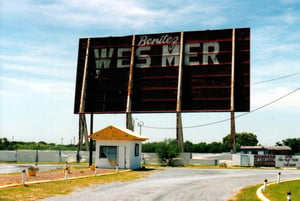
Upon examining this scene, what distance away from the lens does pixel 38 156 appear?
5597 cm

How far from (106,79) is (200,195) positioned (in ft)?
131

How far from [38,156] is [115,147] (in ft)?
73.2

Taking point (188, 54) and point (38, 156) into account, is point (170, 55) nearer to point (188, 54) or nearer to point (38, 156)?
point (188, 54)

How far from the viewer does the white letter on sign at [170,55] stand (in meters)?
54.3

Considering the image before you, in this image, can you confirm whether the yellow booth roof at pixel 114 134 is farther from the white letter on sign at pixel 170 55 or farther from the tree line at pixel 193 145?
the white letter on sign at pixel 170 55

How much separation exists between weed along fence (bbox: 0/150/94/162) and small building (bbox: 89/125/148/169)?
1732 centimetres

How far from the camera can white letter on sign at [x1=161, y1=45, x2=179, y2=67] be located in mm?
54259

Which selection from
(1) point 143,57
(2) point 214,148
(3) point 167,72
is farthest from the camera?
(2) point 214,148

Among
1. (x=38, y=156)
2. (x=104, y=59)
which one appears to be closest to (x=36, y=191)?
(x=38, y=156)

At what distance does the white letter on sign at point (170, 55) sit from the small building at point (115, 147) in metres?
18.3

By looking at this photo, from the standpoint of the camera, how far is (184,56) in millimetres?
53938

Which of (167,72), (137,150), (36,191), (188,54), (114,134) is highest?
(188,54)

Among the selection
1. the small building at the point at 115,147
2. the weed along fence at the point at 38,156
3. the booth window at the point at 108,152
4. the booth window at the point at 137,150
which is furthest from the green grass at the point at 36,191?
the weed along fence at the point at 38,156

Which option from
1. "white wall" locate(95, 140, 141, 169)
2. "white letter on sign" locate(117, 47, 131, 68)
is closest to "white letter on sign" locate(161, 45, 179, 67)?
"white letter on sign" locate(117, 47, 131, 68)
